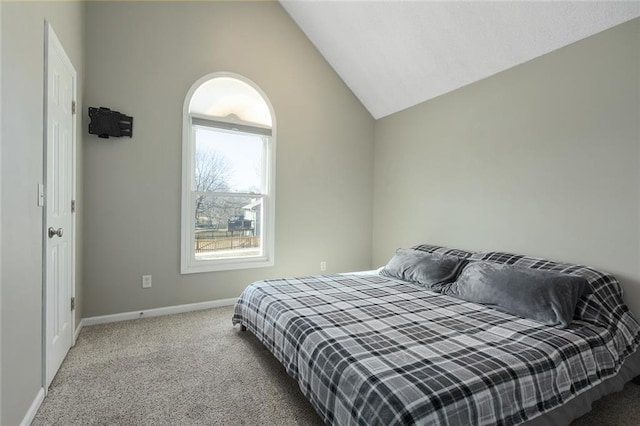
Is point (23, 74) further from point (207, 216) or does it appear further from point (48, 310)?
point (207, 216)

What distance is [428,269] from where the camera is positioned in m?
2.86

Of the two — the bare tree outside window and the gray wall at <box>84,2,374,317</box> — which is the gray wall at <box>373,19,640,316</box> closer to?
the gray wall at <box>84,2,374,317</box>

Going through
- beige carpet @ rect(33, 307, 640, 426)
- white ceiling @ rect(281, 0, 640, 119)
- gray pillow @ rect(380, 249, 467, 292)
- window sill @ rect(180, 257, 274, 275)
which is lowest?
beige carpet @ rect(33, 307, 640, 426)

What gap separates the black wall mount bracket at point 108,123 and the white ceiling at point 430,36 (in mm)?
2350

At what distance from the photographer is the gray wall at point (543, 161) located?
2188 mm

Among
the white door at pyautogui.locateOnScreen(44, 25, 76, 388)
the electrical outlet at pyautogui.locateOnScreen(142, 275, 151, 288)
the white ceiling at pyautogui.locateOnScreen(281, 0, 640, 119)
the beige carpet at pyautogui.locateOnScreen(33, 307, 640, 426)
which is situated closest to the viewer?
the beige carpet at pyautogui.locateOnScreen(33, 307, 640, 426)

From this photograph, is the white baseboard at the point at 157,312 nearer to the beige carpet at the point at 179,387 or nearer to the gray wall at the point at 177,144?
the gray wall at the point at 177,144

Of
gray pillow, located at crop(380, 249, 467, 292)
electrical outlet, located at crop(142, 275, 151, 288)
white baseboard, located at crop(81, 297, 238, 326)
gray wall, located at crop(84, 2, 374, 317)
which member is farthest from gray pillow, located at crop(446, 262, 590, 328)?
electrical outlet, located at crop(142, 275, 151, 288)

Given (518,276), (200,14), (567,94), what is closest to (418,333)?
(518,276)

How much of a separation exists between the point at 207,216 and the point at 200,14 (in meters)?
2.16

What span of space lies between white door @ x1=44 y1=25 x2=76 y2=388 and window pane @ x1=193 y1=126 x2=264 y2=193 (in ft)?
3.91

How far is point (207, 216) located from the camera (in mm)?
3533

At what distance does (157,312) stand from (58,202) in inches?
60.7

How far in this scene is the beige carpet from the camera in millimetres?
1703
